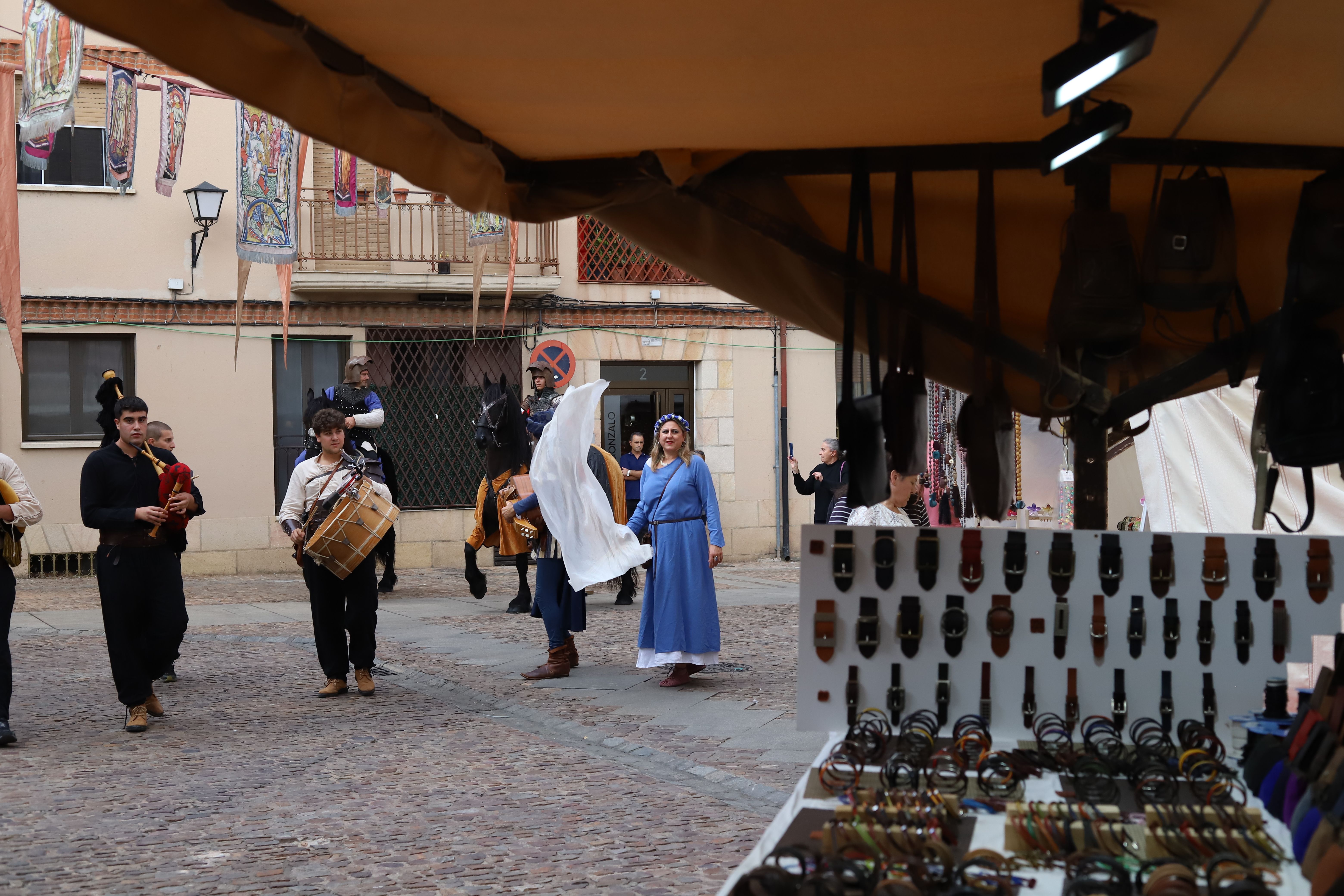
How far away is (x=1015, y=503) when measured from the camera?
10406 millimetres

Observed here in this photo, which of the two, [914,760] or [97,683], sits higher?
[914,760]

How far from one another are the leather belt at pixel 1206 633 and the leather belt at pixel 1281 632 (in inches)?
5.8

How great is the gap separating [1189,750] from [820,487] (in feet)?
37.1

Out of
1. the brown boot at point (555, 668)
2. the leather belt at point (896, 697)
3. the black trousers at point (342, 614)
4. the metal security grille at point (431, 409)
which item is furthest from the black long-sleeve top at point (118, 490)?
the metal security grille at point (431, 409)

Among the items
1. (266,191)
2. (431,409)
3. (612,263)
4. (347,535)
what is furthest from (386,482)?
(612,263)

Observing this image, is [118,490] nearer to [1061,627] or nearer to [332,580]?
[332,580]

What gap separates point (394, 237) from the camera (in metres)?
18.3

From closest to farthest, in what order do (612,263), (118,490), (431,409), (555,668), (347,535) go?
(118,490) < (347,535) < (555,668) < (431,409) < (612,263)

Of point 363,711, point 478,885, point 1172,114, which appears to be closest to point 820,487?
point 363,711

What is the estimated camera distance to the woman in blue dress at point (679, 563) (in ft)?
27.1

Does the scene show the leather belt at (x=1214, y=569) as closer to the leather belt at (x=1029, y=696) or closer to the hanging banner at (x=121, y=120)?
the leather belt at (x=1029, y=696)

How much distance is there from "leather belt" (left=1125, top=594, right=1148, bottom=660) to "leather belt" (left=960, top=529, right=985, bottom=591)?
0.37m

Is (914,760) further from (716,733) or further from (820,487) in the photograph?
(820,487)

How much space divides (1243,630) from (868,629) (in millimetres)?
924
